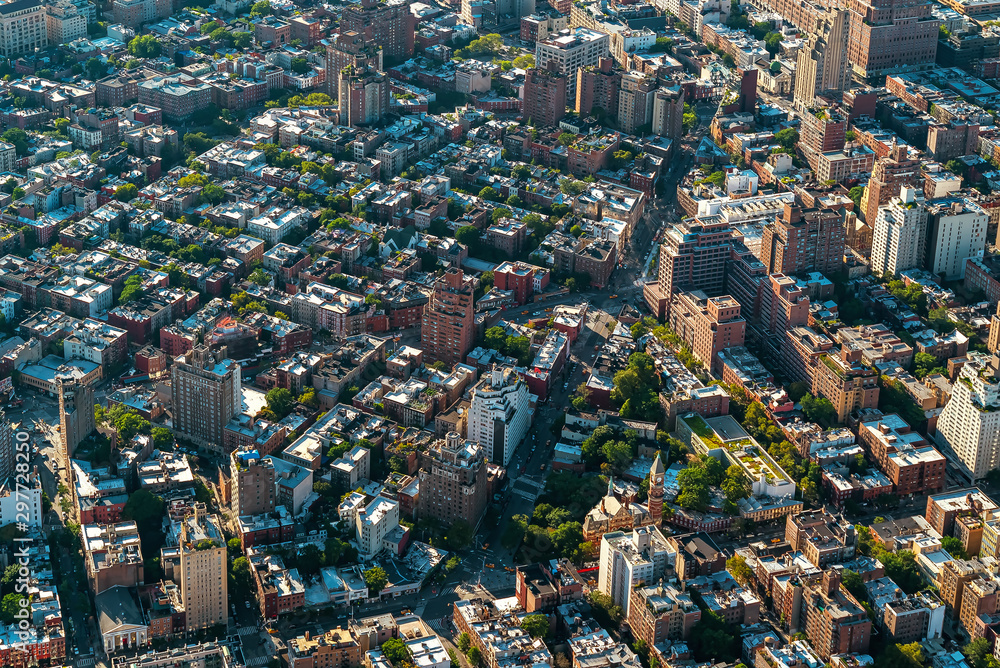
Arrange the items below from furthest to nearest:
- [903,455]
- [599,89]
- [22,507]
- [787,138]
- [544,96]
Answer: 1. [599,89]
2. [544,96]
3. [787,138]
4. [903,455]
5. [22,507]

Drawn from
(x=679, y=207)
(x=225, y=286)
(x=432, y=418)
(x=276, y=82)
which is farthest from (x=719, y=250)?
(x=276, y=82)

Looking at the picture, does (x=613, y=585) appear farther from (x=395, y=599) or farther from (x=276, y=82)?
(x=276, y=82)

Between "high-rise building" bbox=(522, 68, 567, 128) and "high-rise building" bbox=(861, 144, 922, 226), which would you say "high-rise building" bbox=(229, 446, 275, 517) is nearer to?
"high-rise building" bbox=(861, 144, 922, 226)

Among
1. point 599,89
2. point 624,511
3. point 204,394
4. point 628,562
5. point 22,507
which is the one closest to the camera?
point 628,562

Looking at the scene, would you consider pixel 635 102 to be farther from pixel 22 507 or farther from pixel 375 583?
pixel 22 507

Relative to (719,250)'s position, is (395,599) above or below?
below

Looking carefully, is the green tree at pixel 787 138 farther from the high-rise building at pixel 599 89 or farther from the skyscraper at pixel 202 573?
the skyscraper at pixel 202 573

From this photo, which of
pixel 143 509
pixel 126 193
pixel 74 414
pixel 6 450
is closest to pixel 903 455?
pixel 143 509

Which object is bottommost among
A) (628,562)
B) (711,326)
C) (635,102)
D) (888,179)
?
(628,562)
